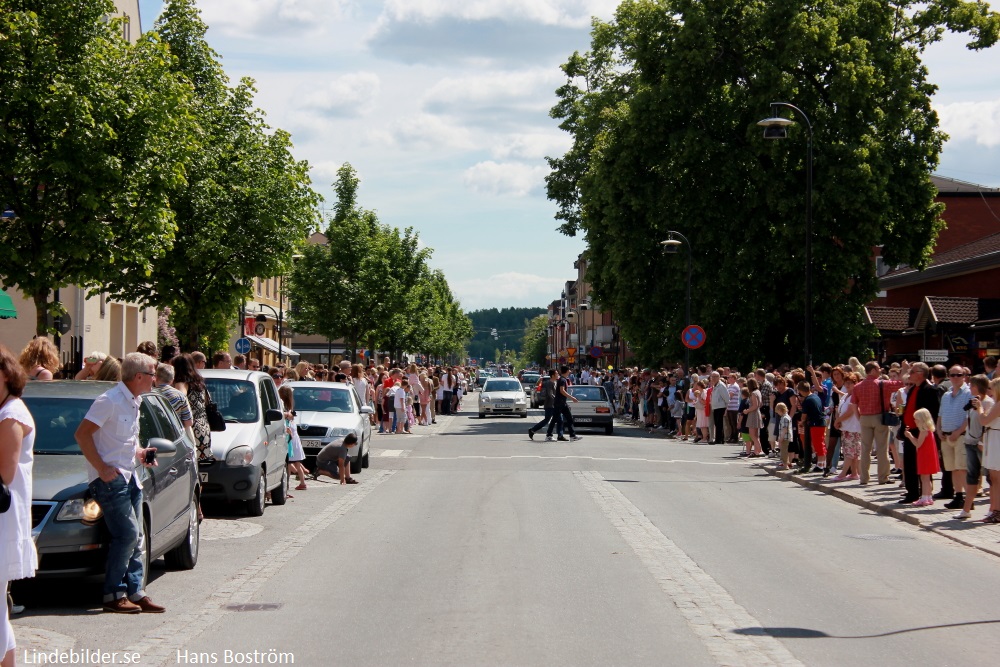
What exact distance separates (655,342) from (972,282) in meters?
11.0

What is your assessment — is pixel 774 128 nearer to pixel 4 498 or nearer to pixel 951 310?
pixel 951 310

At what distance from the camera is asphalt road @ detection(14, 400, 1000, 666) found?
713cm

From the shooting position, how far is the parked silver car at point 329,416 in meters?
20.2

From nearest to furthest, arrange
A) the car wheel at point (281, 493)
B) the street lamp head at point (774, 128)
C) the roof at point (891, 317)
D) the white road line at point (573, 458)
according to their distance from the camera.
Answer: the car wheel at point (281, 493) → the white road line at point (573, 458) → the street lamp head at point (774, 128) → the roof at point (891, 317)

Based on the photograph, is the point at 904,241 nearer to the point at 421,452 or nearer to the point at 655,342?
the point at 655,342

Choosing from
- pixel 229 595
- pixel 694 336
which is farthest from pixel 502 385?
pixel 229 595

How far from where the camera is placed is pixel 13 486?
18.6 feet

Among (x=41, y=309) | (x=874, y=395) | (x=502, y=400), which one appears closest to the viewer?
(x=874, y=395)

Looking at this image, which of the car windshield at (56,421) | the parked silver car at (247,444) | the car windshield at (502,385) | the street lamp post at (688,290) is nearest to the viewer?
the car windshield at (56,421)

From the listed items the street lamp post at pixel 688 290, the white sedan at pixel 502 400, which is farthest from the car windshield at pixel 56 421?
the white sedan at pixel 502 400

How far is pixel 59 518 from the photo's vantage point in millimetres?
8219

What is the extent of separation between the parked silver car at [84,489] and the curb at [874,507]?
756 cm

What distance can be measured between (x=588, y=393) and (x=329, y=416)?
53.9 feet

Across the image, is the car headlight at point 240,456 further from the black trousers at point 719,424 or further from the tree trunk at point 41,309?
the black trousers at point 719,424
